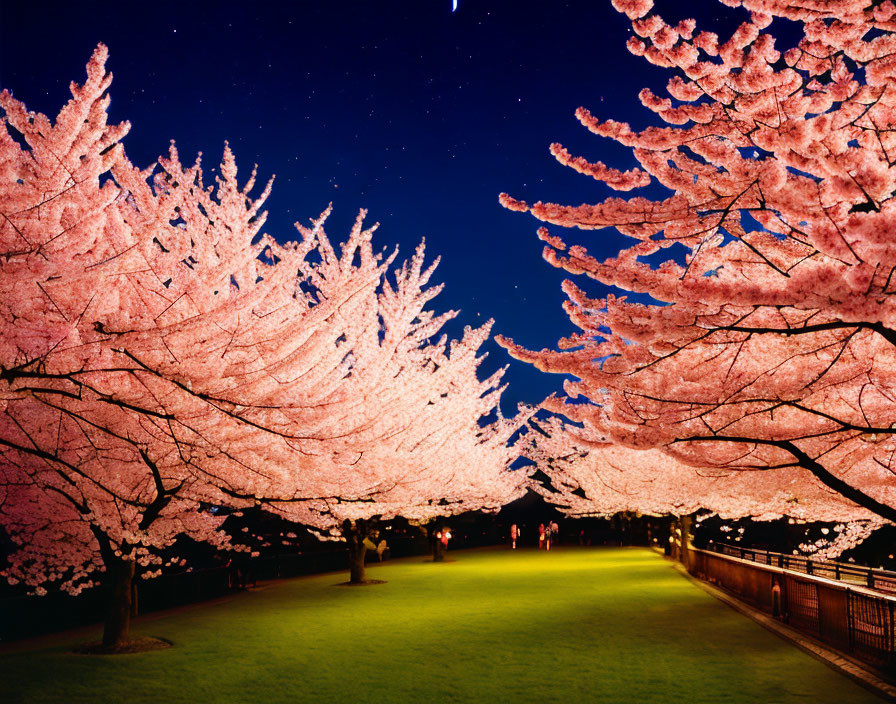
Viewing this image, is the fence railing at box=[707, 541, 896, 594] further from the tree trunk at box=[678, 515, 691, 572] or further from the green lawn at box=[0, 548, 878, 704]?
the green lawn at box=[0, 548, 878, 704]

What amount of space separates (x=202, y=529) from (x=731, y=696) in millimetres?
9708

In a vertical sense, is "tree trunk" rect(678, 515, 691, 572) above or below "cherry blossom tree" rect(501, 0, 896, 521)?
below

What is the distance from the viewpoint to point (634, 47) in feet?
19.1

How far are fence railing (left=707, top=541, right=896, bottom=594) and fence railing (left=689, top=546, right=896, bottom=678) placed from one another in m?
0.19

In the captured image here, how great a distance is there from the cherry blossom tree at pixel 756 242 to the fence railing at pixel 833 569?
8.48m

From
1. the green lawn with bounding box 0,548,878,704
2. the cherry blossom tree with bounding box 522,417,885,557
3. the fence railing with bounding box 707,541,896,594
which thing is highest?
the cherry blossom tree with bounding box 522,417,885,557

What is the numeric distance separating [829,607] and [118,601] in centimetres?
1224

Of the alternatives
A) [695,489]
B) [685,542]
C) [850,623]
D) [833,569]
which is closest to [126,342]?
[850,623]

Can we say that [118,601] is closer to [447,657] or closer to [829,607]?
[447,657]

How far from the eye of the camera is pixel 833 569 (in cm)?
1816

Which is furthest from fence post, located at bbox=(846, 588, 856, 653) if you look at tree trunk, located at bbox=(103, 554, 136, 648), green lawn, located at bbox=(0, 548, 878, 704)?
tree trunk, located at bbox=(103, 554, 136, 648)

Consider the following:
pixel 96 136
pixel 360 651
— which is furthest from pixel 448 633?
pixel 96 136

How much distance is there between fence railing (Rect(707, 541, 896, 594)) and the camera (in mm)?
14766

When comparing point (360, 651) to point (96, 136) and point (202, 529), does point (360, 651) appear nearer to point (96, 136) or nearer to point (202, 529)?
point (202, 529)
